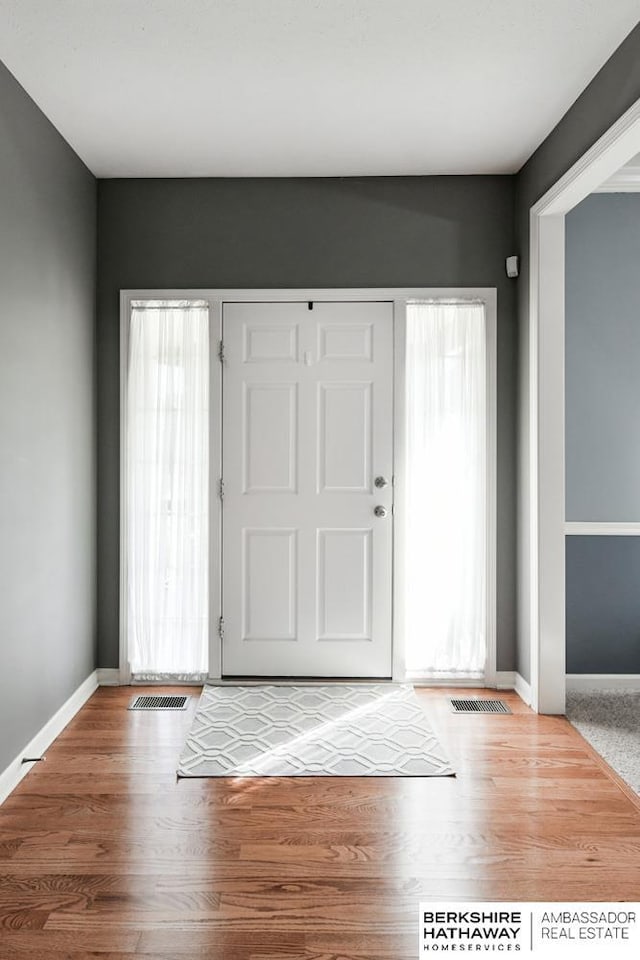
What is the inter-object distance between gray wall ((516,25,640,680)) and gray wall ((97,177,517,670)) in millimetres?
107

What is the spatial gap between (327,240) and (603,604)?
2.52 metres

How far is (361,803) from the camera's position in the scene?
2846 mm

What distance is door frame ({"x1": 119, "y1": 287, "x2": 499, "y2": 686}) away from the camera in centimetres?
419

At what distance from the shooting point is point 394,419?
421cm

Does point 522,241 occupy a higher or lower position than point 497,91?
lower

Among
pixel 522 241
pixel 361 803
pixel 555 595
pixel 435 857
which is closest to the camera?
pixel 435 857

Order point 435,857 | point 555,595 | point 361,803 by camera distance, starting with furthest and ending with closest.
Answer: point 555,595 → point 361,803 → point 435,857

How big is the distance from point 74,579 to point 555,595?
240 cm

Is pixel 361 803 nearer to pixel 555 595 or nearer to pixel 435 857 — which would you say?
pixel 435 857

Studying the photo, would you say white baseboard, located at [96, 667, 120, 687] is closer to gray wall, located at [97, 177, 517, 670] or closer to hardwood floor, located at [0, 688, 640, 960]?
hardwood floor, located at [0, 688, 640, 960]

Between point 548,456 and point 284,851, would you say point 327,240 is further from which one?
point 284,851

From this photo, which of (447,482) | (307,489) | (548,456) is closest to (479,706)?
(447,482)

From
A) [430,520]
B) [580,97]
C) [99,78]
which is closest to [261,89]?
[99,78]

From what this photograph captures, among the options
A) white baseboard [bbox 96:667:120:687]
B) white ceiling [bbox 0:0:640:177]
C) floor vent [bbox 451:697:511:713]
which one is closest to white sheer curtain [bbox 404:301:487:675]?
floor vent [bbox 451:697:511:713]
